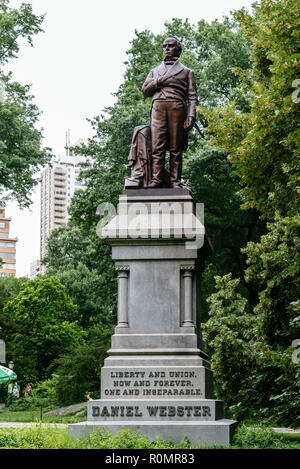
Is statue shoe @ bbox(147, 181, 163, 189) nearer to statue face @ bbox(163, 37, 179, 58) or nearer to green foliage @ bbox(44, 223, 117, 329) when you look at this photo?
statue face @ bbox(163, 37, 179, 58)

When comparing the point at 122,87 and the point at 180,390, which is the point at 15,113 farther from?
the point at 180,390

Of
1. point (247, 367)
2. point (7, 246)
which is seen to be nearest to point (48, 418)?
point (247, 367)

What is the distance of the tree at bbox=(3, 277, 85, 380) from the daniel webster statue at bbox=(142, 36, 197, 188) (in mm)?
36522

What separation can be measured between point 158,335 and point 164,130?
3.70 meters

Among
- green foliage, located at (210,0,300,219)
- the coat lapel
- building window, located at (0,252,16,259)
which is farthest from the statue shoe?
building window, located at (0,252,16,259)

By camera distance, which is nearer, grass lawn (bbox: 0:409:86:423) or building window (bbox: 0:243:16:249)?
grass lawn (bbox: 0:409:86:423)

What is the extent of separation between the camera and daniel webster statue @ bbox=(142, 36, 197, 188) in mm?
12820

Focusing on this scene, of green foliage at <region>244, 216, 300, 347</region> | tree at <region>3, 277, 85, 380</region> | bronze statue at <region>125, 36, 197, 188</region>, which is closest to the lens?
bronze statue at <region>125, 36, 197, 188</region>

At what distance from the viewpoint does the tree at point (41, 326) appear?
50.2 meters

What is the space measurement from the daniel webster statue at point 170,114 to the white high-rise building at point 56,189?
148m

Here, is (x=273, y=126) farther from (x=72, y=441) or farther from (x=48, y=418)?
(x=48, y=418)

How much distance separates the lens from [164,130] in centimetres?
1285

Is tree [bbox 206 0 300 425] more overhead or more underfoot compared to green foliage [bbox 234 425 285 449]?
more overhead

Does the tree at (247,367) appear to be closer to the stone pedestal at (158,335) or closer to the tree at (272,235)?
the tree at (272,235)
